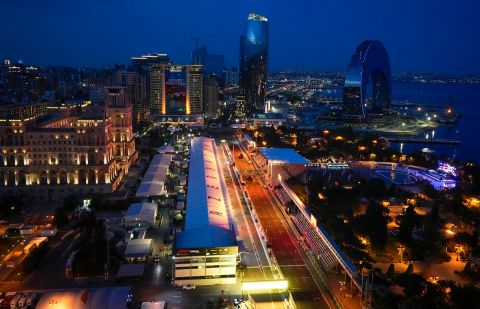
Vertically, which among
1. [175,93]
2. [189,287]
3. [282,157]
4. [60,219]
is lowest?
[189,287]

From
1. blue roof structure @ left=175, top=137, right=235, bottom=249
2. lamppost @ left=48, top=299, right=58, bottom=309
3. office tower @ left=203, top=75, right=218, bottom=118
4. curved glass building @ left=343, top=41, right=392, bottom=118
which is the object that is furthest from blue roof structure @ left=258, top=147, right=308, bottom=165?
office tower @ left=203, top=75, right=218, bottom=118

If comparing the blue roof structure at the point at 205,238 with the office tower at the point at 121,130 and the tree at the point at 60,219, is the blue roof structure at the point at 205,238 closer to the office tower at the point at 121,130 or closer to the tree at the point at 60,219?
the tree at the point at 60,219

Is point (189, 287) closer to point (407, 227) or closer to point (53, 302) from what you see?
point (53, 302)

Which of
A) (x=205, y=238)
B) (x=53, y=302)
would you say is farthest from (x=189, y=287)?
(x=53, y=302)

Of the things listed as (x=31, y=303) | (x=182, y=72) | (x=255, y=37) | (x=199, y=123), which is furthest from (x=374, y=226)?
(x=255, y=37)

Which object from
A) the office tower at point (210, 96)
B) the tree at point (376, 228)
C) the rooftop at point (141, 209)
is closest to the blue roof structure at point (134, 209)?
the rooftop at point (141, 209)

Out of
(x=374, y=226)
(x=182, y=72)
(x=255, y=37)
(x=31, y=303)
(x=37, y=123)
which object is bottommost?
(x=31, y=303)

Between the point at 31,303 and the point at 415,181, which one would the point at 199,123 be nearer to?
the point at 415,181

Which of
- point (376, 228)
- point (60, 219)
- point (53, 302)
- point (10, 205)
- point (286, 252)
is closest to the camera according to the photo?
point (53, 302)
